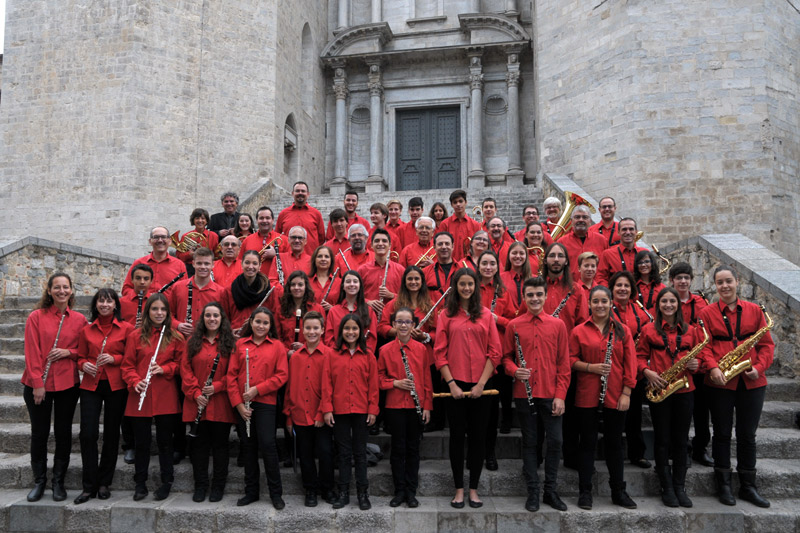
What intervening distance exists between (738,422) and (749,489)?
47cm

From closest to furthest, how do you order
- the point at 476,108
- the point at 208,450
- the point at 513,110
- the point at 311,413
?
the point at 311,413, the point at 208,450, the point at 513,110, the point at 476,108

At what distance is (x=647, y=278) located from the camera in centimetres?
530

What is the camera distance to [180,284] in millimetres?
5324

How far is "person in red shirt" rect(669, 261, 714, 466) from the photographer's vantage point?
4777 millimetres

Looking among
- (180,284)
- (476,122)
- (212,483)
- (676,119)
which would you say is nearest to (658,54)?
(676,119)

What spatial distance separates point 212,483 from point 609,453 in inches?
114

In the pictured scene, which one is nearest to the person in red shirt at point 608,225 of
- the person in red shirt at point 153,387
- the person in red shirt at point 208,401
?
the person in red shirt at point 208,401

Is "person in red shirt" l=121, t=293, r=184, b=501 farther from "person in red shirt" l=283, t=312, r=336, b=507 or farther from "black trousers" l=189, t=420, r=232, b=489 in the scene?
"person in red shirt" l=283, t=312, r=336, b=507

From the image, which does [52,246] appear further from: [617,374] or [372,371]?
[617,374]

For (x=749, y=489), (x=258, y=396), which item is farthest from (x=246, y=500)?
(x=749, y=489)

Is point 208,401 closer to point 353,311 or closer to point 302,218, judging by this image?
point 353,311

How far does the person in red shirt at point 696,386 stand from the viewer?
188 inches

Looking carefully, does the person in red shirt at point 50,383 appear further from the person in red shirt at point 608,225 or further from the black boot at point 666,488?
the person in red shirt at point 608,225

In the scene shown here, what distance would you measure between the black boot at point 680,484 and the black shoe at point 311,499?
8.49 ft
